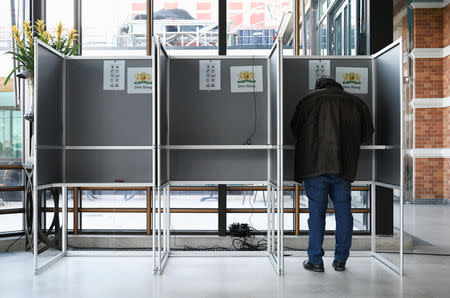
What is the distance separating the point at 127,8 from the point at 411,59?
5.72 m

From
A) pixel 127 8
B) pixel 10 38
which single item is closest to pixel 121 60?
pixel 127 8

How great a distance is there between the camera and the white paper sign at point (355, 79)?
323 cm

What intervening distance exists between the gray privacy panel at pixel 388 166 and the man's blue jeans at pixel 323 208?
37 centimetres

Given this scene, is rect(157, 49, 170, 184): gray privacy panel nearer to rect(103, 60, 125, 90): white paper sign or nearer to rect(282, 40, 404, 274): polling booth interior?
rect(103, 60, 125, 90): white paper sign

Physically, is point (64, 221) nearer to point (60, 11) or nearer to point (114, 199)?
point (114, 199)

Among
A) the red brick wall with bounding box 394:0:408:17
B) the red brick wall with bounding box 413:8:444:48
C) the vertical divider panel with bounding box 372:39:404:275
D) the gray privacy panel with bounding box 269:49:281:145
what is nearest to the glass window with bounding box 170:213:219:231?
the gray privacy panel with bounding box 269:49:281:145

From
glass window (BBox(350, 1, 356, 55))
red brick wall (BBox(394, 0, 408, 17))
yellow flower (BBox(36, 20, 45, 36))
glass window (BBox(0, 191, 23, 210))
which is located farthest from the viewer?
red brick wall (BBox(394, 0, 408, 17))

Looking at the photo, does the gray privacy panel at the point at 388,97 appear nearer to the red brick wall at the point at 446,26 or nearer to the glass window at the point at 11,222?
the glass window at the point at 11,222

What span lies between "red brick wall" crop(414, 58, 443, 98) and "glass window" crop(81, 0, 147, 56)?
18.3 ft

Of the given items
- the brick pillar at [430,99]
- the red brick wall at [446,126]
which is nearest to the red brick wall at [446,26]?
the brick pillar at [430,99]

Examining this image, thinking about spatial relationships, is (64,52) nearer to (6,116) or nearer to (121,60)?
(121,60)

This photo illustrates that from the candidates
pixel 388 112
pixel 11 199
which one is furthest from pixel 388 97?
pixel 11 199

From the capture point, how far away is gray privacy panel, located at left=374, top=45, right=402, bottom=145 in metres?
2.75

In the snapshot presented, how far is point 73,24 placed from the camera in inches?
141
